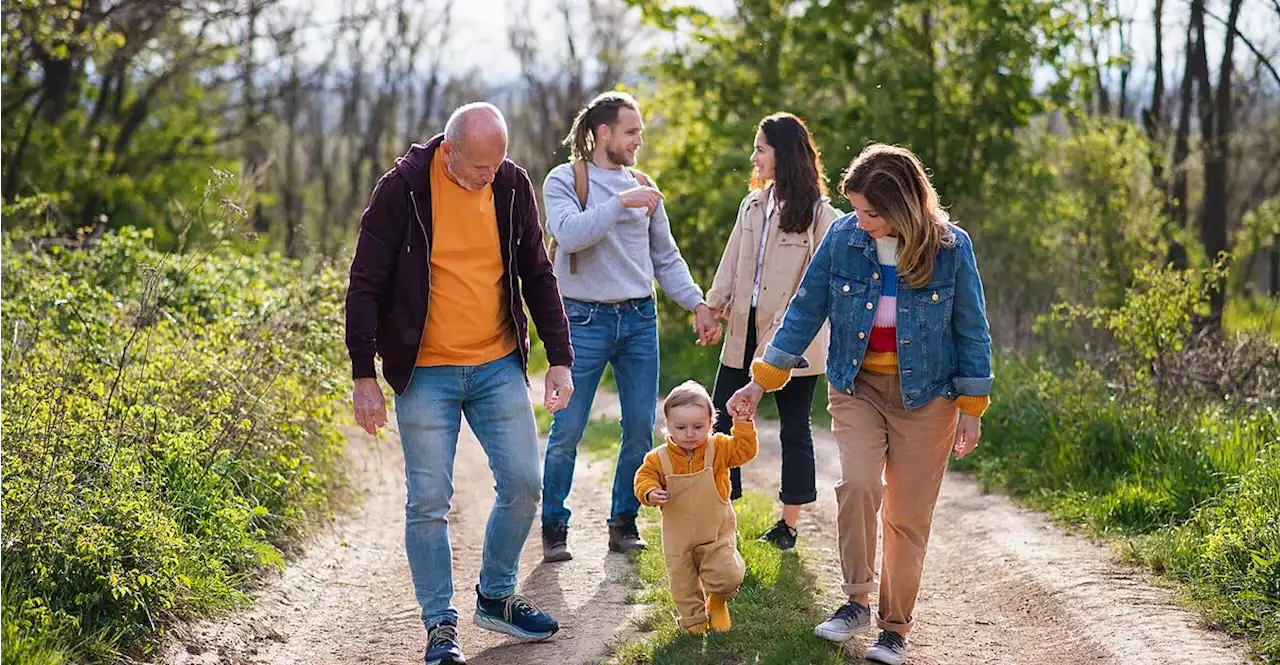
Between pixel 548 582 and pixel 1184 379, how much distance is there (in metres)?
4.89

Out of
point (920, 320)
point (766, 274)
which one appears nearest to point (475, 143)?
point (920, 320)

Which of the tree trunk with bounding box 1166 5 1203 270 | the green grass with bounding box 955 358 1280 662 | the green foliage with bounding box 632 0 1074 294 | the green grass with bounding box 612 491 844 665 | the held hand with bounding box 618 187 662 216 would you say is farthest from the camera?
the tree trunk with bounding box 1166 5 1203 270

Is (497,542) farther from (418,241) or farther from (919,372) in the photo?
(919,372)

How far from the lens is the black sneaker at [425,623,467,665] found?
484 cm

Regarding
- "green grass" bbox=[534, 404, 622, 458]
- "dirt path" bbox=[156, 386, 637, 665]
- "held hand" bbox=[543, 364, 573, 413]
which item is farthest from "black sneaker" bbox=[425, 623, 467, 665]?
"green grass" bbox=[534, 404, 622, 458]

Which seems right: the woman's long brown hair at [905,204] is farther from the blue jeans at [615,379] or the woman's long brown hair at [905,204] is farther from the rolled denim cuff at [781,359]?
the blue jeans at [615,379]

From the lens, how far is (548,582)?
241 inches

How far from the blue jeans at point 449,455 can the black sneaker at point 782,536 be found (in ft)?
6.07

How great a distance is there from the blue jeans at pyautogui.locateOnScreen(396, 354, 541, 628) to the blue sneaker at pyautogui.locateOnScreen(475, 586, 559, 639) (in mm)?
215

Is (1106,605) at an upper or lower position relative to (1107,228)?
lower

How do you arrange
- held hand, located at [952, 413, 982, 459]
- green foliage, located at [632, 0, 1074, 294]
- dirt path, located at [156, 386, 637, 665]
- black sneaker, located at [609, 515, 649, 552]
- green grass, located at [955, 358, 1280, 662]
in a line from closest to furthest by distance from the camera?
1. held hand, located at [952, 413, 982, 459]
2. dirt path, located at [156, 386, 637, 665]
3. green grass, located at [955, 358, 1280, 662]
4. black sneaker, located at [609, 515, 649, 552]
5. green foliage, located at [632, 0, 1074, 294]

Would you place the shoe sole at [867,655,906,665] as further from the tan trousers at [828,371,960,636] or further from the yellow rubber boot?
the yellow rubber boot

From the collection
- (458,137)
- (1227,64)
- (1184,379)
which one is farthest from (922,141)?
(458,137)

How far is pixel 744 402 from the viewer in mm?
4926
